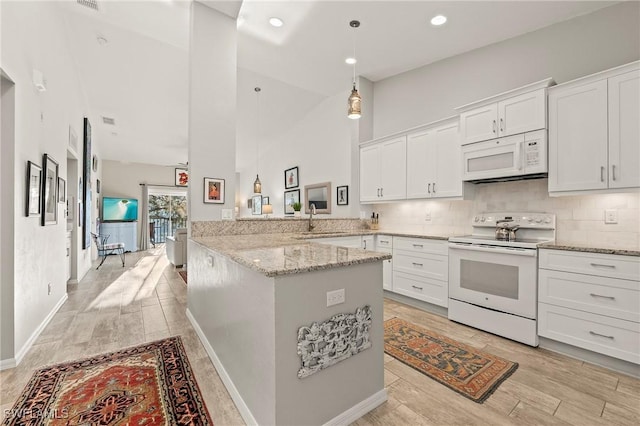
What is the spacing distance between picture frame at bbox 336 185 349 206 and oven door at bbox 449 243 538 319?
209 centimetres

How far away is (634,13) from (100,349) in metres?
5.57

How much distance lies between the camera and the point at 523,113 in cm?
264

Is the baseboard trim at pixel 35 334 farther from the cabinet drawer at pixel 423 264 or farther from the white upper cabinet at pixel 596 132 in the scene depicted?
the white upper cabinet at pixel 596 132

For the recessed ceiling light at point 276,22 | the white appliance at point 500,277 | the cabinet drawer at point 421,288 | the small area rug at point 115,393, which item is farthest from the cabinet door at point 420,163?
the small area rug at point 115,393

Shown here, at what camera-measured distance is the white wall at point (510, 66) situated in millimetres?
2482

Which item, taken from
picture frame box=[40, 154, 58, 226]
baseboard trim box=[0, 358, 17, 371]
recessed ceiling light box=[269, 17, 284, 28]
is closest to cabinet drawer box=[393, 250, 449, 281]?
recessed ceiling light box=[269, 17, 284, 28]

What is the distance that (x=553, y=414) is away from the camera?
1.60 m

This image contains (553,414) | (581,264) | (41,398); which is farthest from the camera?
(581,264)

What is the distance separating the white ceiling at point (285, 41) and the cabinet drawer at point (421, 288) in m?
2.95

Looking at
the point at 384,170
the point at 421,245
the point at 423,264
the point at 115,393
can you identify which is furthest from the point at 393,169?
the point at 115,393

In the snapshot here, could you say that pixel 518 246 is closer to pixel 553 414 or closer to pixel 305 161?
pixel 553 414

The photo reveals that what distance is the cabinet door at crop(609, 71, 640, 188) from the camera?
209cm

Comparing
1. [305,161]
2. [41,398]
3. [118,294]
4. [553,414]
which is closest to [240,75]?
[305,161]

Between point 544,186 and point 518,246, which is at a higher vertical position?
point 544,186
